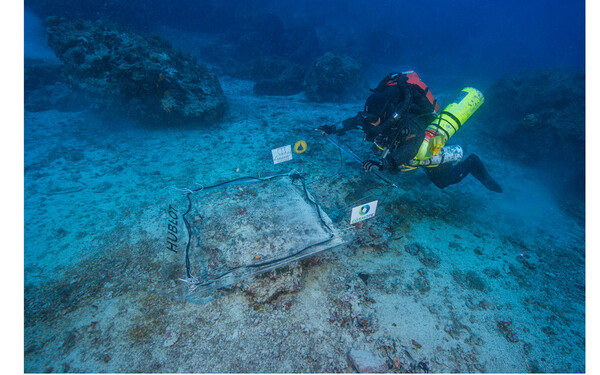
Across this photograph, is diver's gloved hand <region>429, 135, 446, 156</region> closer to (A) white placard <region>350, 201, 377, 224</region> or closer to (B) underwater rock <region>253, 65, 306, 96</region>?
(A) white placard <region>350, 201, 377, 224</region>

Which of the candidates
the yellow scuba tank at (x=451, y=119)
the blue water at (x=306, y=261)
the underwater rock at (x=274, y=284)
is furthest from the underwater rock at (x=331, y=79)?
the underwater rock at (x=274, y=284)

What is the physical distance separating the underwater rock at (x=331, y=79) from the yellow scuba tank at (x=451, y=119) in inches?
262

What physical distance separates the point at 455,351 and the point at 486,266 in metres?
1.59

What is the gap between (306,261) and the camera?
115 inches

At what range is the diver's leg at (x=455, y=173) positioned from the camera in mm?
4266

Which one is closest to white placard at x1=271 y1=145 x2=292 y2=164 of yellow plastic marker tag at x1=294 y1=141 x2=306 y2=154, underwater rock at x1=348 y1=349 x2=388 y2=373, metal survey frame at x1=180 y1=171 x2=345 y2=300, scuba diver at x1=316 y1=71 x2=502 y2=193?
yellow plastic marker tag at x1=294 y1=141 x2=306 y2=154

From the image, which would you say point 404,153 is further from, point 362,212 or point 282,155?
point 282,155

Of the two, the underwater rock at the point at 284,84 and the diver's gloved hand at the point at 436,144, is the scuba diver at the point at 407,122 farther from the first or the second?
the underwater rock at the point at 284,84

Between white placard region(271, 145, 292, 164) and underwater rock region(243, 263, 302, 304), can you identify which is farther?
white placard region(271, 145, 292, 164)

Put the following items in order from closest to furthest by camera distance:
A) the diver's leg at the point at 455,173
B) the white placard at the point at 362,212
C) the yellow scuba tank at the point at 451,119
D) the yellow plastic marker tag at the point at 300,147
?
the white placard at the point at 362,212, the yellow scuba tank at the point at 451,119, the diver's leg at the point at 455,173, the yellow plastic marker tag at the point at 300,147

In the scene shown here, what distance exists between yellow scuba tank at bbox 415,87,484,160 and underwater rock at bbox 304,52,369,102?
666 cm

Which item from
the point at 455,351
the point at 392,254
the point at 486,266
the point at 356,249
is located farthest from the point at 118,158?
the point at 486,266

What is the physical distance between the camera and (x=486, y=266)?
316cm

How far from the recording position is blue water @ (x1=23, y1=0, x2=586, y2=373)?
2150 millimetres
